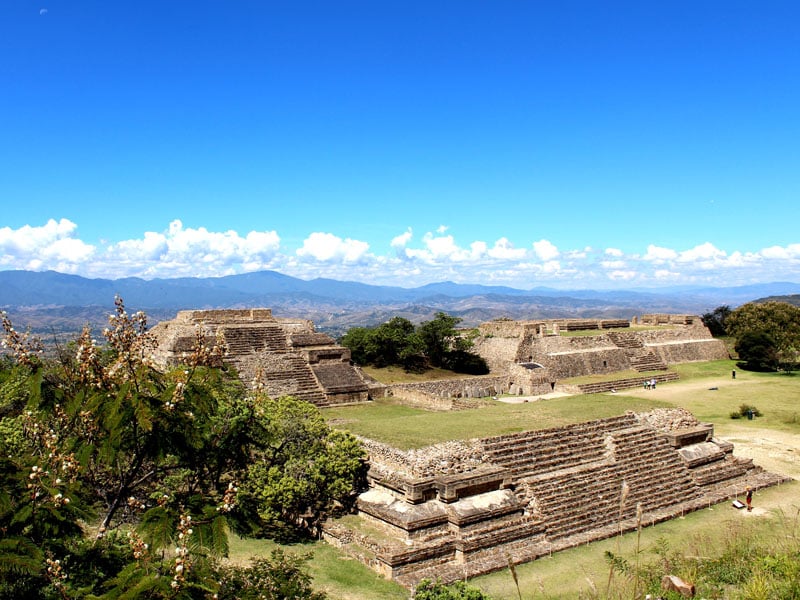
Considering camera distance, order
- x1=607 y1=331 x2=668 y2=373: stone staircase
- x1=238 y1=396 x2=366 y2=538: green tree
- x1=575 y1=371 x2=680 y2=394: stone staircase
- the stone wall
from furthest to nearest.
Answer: x1=607 y1=331 x2=668 y2=373: stone staircase
the stone wall
x1=575 y1=371 x2=680 y2=394: stone staircase
x1=238 y1=396 x2=366 y2=538: green tree

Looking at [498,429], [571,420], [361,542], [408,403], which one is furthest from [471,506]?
[408,403]

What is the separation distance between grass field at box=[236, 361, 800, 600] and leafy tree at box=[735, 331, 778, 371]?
8.02 metres

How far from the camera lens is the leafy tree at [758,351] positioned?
3588 cm

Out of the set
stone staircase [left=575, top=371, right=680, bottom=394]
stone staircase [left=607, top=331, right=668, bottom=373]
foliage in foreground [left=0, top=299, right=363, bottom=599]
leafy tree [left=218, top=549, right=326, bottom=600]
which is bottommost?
stone staircase [left=575, top=371, right=680, bottom=394]

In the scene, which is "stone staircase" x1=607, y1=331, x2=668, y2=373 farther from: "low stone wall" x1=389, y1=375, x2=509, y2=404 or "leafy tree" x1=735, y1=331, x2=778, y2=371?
"low stone wall" x1=389, y1=375, x2=509, y2=404

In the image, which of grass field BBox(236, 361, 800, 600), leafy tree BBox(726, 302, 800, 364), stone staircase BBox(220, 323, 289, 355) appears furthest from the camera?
leafy tree BBox(726, 302, 800, 364)

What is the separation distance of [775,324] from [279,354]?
32.2 m

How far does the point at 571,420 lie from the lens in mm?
16719

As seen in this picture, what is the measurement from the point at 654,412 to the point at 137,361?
1619cm

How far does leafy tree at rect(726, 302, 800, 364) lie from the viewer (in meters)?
36.0

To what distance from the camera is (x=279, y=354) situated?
2614cm

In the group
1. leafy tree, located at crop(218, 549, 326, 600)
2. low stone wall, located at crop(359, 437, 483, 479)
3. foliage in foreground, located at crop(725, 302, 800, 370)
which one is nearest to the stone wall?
foliage in foreground, located at crop(725, 302, 800, 370)

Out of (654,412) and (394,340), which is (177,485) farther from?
(394,340)

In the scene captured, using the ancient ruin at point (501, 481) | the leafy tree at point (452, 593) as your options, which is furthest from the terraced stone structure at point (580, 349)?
the leafy tree at point (452, 593)
